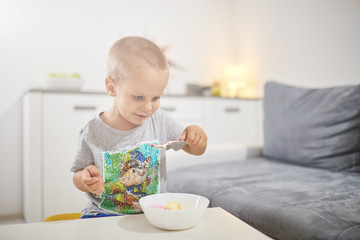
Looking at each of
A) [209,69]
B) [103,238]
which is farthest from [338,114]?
A: [209,69]

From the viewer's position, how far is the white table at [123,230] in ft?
2.03

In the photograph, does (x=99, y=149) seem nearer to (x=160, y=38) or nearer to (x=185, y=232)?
(x=185, y=232)

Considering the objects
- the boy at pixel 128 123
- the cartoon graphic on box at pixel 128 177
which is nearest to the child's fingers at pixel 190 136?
the boy at pixel 128 123

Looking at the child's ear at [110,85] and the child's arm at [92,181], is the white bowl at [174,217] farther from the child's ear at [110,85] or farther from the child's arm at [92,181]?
the child's ear at [110,85]

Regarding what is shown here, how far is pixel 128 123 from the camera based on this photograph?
838 millimetres

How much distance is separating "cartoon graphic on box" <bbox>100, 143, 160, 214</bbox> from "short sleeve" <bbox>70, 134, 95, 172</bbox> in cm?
5

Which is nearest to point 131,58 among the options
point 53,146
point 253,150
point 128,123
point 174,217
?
→ point 128,123

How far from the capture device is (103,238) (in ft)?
2.00

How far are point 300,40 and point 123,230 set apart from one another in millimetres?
2327

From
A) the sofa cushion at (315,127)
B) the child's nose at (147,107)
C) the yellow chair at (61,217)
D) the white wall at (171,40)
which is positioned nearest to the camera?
the child's nose at (147,107)

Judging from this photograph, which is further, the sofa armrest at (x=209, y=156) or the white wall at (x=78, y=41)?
the white wall at (x=78, y=41)

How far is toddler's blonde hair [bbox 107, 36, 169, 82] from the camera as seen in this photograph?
70 cm

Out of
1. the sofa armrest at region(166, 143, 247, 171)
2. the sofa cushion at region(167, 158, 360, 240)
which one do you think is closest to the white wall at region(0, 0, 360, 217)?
the sofa armrest at region(166, 143, 247, 171)

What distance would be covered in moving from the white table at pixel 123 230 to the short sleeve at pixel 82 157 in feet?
0.50
